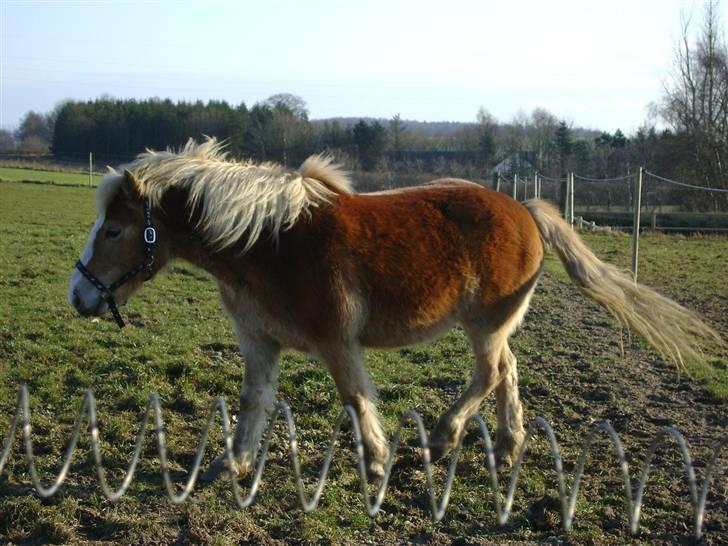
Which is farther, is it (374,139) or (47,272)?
(374,139)

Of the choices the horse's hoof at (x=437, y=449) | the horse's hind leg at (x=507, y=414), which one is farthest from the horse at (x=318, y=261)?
the horse's hind leg at (x=507, y=414)

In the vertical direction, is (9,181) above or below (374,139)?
below

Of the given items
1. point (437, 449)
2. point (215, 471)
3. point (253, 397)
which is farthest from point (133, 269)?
point (437, 449)

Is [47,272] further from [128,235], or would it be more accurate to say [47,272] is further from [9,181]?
[9,181]

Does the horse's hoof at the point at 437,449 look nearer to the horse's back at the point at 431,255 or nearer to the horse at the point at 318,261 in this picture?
the horse at the point at 318,261

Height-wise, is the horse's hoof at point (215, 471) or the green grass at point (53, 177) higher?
the green grass at point (53, 177)

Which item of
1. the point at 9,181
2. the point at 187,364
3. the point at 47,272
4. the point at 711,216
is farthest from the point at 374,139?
the point at 187,364

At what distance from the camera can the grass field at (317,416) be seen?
3959 millimetres

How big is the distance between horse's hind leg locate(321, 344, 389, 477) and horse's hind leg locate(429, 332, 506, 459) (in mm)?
428

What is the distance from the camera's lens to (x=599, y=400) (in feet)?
20.3

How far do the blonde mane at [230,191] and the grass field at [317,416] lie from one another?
62 cm

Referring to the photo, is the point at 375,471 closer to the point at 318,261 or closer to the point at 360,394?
the point at 360,394

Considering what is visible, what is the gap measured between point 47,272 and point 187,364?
20.0 ft

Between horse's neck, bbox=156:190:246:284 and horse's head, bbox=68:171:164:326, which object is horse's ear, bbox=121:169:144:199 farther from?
horse's neck, bbox=156:190:246:284
